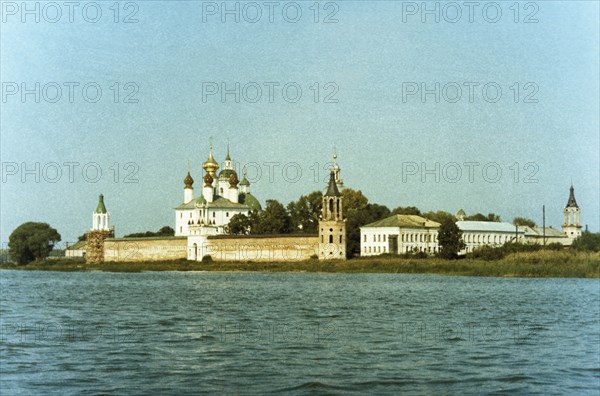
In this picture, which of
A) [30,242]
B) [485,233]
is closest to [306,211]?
[485,233]

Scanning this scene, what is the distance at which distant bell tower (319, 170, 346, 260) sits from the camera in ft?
272

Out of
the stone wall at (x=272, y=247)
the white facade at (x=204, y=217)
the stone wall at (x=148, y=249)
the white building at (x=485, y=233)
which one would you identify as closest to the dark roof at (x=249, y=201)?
the white facade at (x=204, y=217)

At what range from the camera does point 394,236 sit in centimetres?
8856

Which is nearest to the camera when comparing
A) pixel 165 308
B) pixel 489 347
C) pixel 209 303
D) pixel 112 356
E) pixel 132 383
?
pixel 132 383

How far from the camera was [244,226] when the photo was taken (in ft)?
309

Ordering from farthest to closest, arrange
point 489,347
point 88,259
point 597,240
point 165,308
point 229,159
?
point 229,159 < point 88,259 < point 597,240 < point 165,308 < point 489,347

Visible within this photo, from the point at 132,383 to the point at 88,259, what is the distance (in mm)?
90455

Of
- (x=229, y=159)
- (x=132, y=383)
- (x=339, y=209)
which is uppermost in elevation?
(x=229, y=159)

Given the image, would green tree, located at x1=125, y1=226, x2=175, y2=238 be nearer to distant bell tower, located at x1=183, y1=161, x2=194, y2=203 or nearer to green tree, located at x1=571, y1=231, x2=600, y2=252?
distant bell tower, located at x1=183, y1=161, x2=194, y2=203

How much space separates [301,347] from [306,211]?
261 feet

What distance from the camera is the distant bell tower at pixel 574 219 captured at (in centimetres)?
12356

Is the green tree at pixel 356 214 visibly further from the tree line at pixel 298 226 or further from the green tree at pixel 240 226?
the green tree at pixel 240 226

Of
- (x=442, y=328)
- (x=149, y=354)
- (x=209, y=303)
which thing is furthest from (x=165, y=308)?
(x=149, y=354)

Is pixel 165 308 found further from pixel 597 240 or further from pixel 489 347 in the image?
A: pixel 597 240
